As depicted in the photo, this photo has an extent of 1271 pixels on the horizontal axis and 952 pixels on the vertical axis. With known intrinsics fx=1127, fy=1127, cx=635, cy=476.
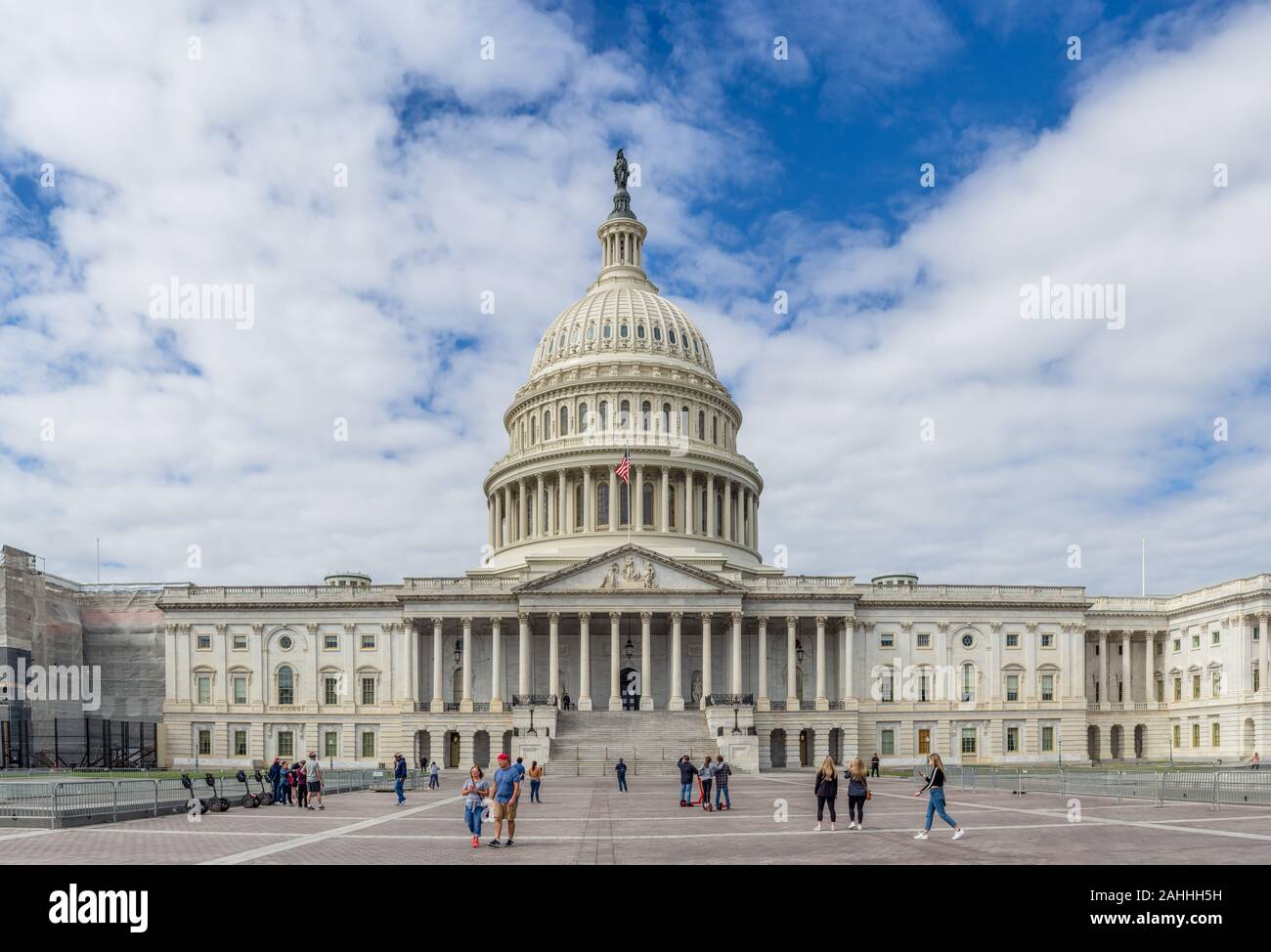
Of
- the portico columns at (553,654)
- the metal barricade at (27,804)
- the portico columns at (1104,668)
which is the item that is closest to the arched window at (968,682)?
the portico columns at (1104,668)

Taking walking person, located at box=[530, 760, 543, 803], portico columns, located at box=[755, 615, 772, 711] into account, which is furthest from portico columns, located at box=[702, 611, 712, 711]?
walking person, located at box=[530, 760, 543, 803]

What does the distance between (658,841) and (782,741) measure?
197ft

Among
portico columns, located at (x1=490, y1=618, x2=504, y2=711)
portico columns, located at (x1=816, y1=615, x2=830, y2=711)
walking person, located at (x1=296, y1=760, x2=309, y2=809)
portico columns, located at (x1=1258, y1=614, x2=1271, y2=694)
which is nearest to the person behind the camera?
walking person, located at (x1=296, y1=760, x2=309, y2=809)

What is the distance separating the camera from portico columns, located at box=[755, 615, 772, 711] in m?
82.8

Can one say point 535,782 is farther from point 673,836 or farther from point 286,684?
point 286,684

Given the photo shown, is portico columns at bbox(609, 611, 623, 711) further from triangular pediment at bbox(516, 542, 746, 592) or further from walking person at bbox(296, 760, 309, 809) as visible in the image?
walking person at bbox(296, 760, 309, 809)

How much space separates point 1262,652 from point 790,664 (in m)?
34.0

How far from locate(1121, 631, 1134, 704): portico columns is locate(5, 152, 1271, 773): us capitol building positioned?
12.1 inches

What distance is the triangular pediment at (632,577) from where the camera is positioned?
8294cm

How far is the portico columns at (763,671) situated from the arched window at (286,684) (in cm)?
3601

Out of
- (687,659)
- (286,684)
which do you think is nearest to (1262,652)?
(687,659)

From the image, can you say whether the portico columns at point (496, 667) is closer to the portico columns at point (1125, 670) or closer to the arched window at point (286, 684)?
the arched window at point (286, 684)

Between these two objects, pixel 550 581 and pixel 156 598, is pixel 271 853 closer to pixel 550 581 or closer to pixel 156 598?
pixel 550 581
